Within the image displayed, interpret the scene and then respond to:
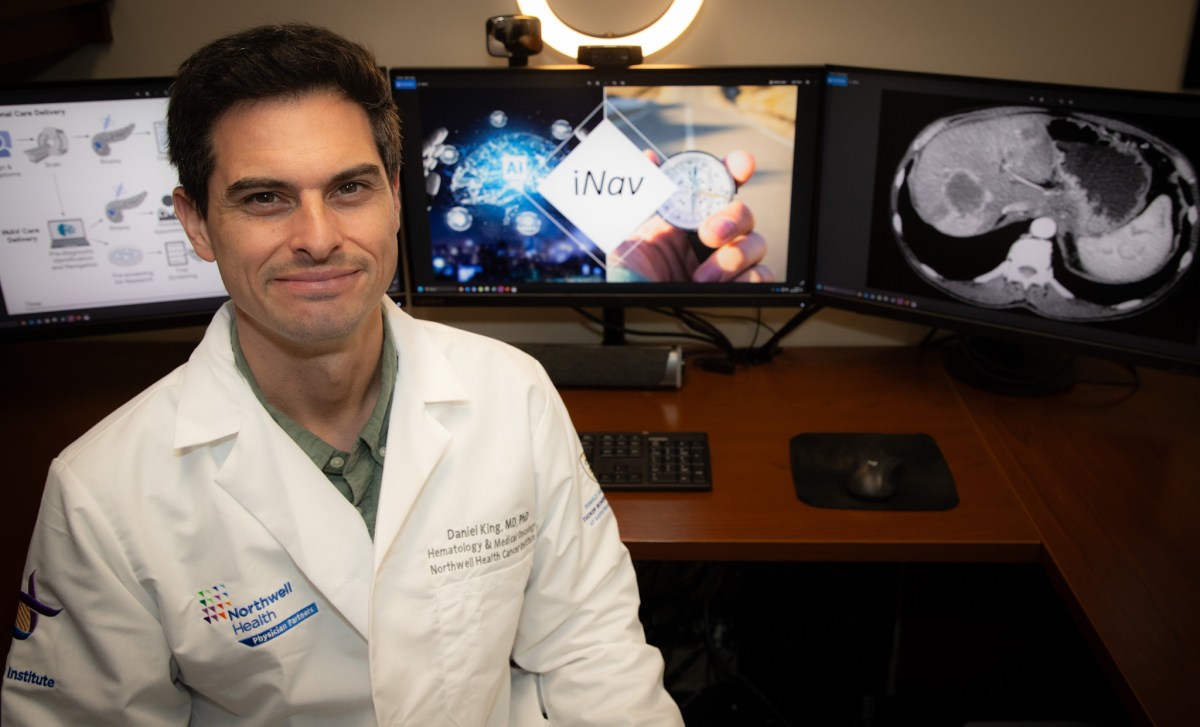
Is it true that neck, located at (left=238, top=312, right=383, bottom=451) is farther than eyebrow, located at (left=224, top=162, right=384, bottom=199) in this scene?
Yes

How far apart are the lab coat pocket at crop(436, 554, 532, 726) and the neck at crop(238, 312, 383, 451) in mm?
219

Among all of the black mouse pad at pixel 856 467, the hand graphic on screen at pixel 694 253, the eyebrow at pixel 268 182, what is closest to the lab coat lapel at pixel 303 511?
the eyebrow at pixel 268 182

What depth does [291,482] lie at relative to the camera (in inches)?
42.5

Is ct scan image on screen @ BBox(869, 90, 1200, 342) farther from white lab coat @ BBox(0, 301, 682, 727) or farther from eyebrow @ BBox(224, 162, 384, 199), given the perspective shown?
eyebrow @ BBox(224, 162, 384, 199)

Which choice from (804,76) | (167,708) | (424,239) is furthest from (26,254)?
(804,76)

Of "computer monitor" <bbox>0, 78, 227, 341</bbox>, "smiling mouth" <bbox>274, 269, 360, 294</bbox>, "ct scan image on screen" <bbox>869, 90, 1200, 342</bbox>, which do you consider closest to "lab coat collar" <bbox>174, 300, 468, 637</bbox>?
"smiling mouth" <bbox>274, 269, 360, 294</bbox>

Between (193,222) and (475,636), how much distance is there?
55 centimetres

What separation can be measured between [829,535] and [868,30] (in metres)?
0.89

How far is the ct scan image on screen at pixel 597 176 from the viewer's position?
5.27ft

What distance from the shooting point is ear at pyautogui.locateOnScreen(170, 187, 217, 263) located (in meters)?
1.10

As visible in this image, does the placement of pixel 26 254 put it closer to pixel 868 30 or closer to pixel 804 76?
pixel 804 76

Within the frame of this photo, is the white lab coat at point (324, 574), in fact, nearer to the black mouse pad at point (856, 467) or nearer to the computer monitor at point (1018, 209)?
the black mouse pad at point (856, 467)

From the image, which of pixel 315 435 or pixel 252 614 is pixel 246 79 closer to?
pixel 315 435

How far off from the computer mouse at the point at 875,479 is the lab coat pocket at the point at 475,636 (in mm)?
504
